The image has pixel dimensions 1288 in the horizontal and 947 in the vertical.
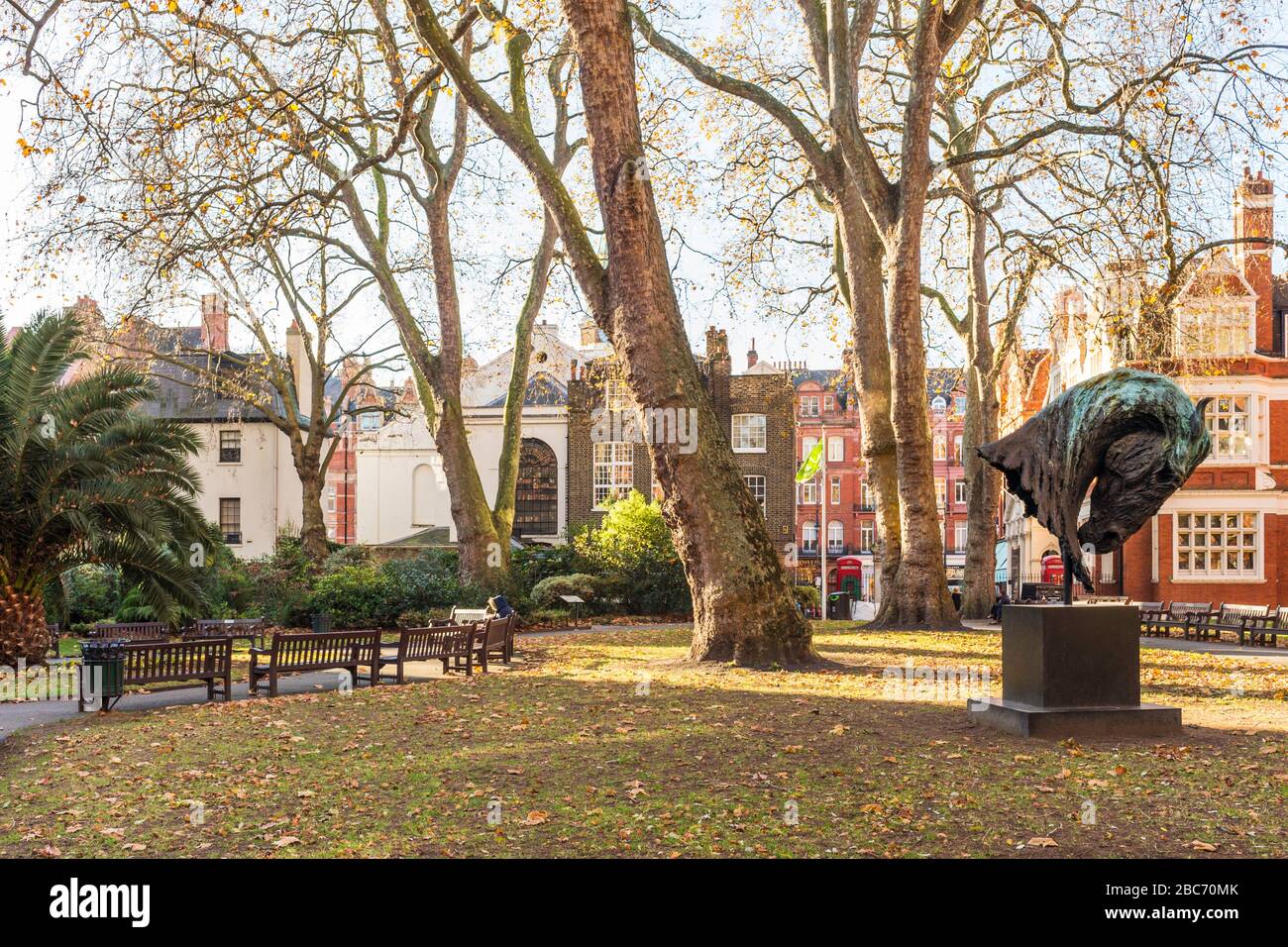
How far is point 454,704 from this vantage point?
42.0 ft

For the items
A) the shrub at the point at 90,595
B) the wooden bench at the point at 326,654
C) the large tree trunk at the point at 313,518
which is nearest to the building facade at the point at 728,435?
the large tree trunk at the point at 313,518

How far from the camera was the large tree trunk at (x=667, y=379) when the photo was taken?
14.4 m

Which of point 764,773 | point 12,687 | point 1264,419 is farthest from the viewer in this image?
point 1264,419

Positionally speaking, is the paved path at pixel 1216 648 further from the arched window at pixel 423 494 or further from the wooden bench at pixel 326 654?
the arched window at pixel 423 494

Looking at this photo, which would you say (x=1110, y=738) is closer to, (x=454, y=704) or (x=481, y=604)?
(x=454, y=704)

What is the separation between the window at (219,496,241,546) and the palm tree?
3453 cm

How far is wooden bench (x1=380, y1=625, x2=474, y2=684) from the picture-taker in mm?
16016

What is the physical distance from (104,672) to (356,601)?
13.6 m

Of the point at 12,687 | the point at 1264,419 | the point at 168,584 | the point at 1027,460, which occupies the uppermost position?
the point at 1264,419

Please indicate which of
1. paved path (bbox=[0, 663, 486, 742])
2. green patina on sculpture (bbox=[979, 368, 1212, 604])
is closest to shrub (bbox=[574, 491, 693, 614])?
paved path (bbox=[0, 663, 486, 742])

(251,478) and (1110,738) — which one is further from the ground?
(251,478)

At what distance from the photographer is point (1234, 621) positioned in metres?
24.5
